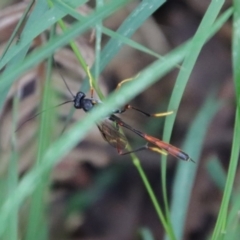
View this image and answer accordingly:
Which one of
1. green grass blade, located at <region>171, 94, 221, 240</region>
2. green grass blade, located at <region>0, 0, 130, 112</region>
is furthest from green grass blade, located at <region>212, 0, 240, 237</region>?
green grass blade, located at <region>171, 94, 221, 240</region>

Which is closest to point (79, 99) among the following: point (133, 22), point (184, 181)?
point (133, 22)

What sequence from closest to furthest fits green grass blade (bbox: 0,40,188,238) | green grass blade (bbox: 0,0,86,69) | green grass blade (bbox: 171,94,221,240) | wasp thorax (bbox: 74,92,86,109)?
1. green grass blade (bbox: 0,40,188,238)
2. green grass blade (bbox: 0,0,86,69)
3. wasp thorax (bbox: 74,92,86,109)
4. green grass blade (bbox: 171,94,221,240)

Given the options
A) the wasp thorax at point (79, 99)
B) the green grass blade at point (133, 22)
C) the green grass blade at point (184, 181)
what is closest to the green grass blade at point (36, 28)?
the green grass blade at point (133, 22)

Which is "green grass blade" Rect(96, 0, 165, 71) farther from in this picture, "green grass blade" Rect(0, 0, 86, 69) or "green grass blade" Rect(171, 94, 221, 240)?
"green grass blade" Rect(171, 94, 221, 240)

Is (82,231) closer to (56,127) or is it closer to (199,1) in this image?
(56,127)

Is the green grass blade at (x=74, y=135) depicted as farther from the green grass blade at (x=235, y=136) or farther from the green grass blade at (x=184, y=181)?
the green grass blade at (x=184, y=181)

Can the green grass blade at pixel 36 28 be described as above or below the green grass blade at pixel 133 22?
above

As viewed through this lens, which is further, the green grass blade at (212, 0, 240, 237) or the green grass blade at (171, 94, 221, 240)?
the green grass blade at (171, 94, 221, 240)

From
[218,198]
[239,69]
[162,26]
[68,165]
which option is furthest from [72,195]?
[239,69]

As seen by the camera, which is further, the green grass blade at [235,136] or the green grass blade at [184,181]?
the green grass blade at [184,181]

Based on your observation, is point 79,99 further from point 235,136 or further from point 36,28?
point 235,136

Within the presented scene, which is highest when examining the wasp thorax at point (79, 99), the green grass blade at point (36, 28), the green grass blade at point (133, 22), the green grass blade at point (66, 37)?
the green grass blade at point (36, 28)

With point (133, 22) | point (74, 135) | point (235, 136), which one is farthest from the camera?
point (133, 22)
